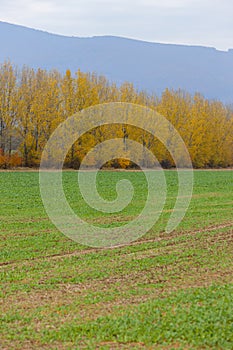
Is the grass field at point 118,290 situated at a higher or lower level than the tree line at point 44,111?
lower

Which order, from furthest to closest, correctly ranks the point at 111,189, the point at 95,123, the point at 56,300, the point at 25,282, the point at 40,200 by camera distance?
the point at 95,123 → the point at 111,189 → the point at 40,200 → the point at 25,282 → the point at 56,300

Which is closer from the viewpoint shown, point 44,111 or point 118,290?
point 118,290

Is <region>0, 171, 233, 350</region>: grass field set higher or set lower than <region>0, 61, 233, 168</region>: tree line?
lower

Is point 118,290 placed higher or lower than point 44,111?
lower

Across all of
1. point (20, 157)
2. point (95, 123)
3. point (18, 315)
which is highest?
point (95, 123)

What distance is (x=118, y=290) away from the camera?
36.7 ft

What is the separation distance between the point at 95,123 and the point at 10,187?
956 inches

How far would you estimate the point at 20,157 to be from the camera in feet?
197

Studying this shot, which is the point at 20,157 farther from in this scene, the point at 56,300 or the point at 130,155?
the point at 56,300

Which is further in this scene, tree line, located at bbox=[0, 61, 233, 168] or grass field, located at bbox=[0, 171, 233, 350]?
tree line, located at bbox=[0, 61, 233, 168]

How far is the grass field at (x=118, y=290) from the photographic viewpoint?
8.49 meters

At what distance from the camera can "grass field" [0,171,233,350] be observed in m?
8.49

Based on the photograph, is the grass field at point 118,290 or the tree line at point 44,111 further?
the tree line at point 44,111

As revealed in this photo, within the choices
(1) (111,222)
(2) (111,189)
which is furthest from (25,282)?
(2) (111,189)
